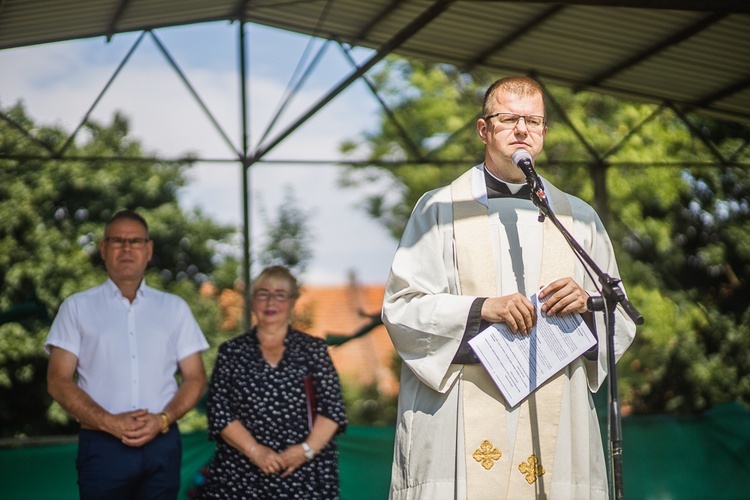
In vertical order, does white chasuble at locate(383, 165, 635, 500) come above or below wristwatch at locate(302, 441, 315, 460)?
above

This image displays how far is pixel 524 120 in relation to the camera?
361 cm

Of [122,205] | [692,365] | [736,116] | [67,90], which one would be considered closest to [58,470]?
[736,116]

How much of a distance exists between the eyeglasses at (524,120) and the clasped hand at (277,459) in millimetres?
2401

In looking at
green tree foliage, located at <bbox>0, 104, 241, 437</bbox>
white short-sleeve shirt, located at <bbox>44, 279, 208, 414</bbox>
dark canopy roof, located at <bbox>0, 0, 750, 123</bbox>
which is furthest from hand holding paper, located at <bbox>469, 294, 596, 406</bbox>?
green tree foliage, located at <bbox>0, 104, 241, 437</bbox>

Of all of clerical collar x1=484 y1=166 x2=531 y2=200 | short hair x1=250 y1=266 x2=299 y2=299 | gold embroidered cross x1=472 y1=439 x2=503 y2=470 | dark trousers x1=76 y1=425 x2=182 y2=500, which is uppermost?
clerical collar x1=484 y1=166 x2=531 y2=200

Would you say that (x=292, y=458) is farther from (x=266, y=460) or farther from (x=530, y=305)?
(x=530, y=305)

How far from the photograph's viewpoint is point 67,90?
78.0 feet

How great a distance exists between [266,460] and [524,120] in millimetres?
2478

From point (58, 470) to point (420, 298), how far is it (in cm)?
418

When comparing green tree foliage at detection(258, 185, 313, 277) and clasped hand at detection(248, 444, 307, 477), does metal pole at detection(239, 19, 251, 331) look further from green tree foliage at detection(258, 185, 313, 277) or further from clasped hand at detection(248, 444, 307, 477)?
green tree foliage at detection(258, 185, 313, 277)

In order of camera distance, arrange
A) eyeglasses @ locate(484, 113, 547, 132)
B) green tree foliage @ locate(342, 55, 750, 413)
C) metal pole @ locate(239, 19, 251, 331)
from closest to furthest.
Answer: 1. eyeglasses @ locate(484, 113, 547, 132)
2. metal pole @ locate(239, 19, 251, 331)
3. green tree foliage @ locate(342, 55, 750, 413)

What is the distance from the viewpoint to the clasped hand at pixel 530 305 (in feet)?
11.0

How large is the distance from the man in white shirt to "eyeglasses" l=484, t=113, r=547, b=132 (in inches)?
103

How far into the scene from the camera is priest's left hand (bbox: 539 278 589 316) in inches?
134
